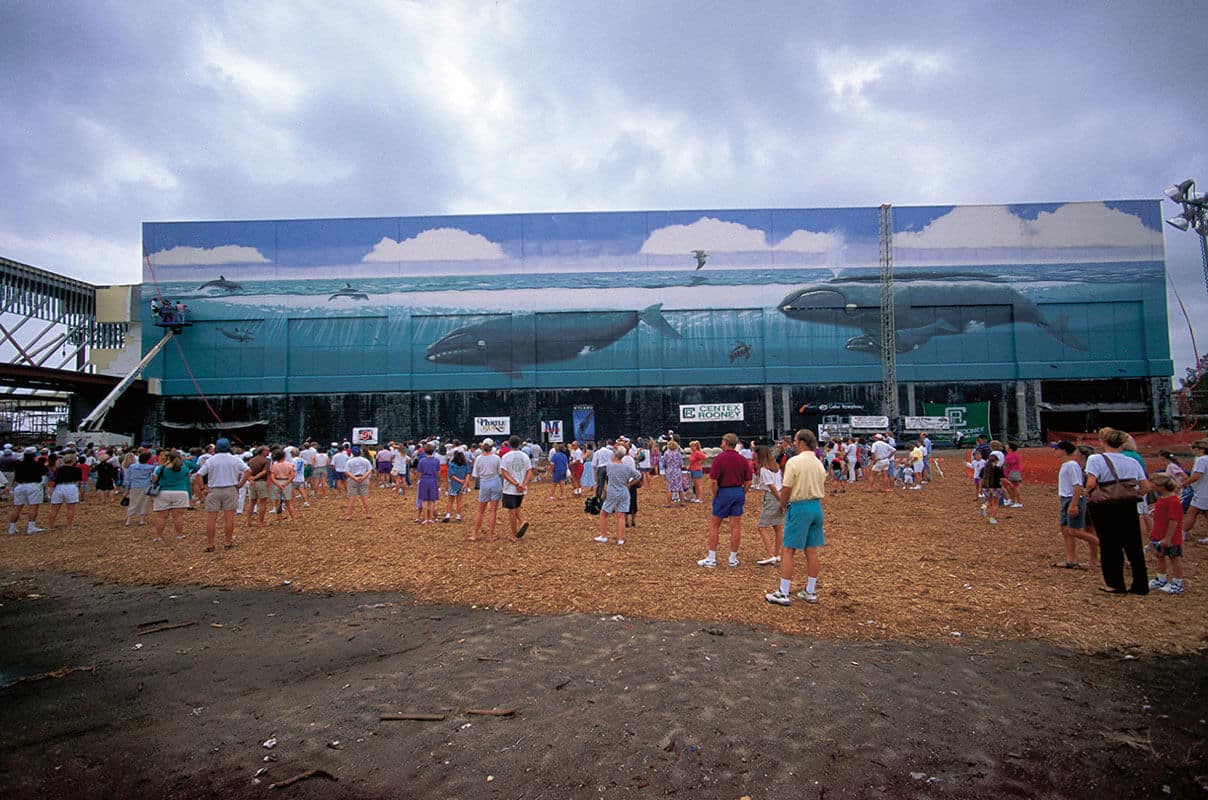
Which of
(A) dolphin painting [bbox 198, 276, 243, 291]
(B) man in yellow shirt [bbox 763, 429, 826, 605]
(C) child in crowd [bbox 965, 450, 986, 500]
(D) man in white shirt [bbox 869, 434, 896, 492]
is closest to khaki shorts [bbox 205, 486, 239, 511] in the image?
(B) man in yellow shirt [bbox 763, 429, 826, 605]

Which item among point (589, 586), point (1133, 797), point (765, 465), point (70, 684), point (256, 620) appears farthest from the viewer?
point (765, 465)

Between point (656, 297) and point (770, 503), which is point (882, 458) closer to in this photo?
point (770, 503)

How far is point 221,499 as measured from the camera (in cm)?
993

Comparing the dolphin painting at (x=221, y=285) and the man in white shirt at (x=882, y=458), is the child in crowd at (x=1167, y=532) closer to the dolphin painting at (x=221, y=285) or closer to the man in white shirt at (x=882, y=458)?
the man in white shirt at (x=882, y=458)

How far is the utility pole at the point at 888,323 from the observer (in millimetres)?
38312

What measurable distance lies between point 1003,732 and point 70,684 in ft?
21.3

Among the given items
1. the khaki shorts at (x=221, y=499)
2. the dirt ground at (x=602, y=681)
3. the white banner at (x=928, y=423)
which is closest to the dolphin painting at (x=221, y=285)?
the khaki shorts at (x=221, y=499)

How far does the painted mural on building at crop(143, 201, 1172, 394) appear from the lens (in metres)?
39.2

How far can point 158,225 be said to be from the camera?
40.9m

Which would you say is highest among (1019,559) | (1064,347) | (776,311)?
(776,311)

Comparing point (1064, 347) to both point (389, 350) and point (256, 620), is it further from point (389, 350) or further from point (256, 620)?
point (256, 620)

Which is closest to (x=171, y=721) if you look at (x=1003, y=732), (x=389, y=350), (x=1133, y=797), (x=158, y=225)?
(x=1003, y=732)

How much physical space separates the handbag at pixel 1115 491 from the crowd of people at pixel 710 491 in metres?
0.01

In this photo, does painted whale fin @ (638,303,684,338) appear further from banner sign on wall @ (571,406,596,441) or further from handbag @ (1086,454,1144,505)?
handbag @ (1086,454,1144,505)
